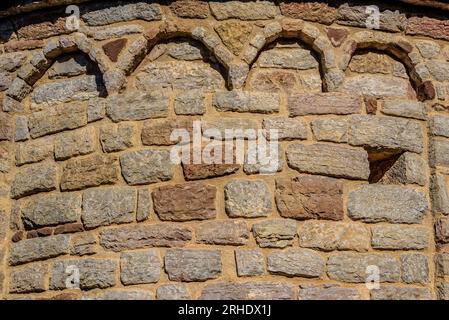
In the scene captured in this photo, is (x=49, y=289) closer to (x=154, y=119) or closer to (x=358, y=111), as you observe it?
(x=154, y=119)

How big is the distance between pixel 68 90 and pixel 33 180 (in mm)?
633

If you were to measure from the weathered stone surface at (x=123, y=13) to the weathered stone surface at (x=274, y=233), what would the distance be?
150 cm

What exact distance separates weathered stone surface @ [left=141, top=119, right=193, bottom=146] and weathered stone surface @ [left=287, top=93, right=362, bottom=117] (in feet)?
2.15

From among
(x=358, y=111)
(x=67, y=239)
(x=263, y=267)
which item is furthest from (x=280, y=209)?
(x=67, y=239)

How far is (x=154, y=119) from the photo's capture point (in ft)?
14.1

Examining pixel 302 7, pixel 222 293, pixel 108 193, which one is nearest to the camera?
pixel 222 293

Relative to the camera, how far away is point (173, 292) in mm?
3951

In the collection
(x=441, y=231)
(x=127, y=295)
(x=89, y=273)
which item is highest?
(x=441, y=231)

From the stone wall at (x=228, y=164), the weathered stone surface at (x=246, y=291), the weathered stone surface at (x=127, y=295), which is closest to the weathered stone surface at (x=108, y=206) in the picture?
the stone wall at (x=228, y=164)

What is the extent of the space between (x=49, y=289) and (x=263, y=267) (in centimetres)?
130

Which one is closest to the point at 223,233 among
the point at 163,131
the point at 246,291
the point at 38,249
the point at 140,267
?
the point at 246,291

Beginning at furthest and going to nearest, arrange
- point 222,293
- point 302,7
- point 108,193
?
point 302,7 < point 108,193 < point 222,293

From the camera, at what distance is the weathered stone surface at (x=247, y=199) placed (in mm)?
4074

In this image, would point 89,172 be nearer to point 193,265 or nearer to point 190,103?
point 190,103
